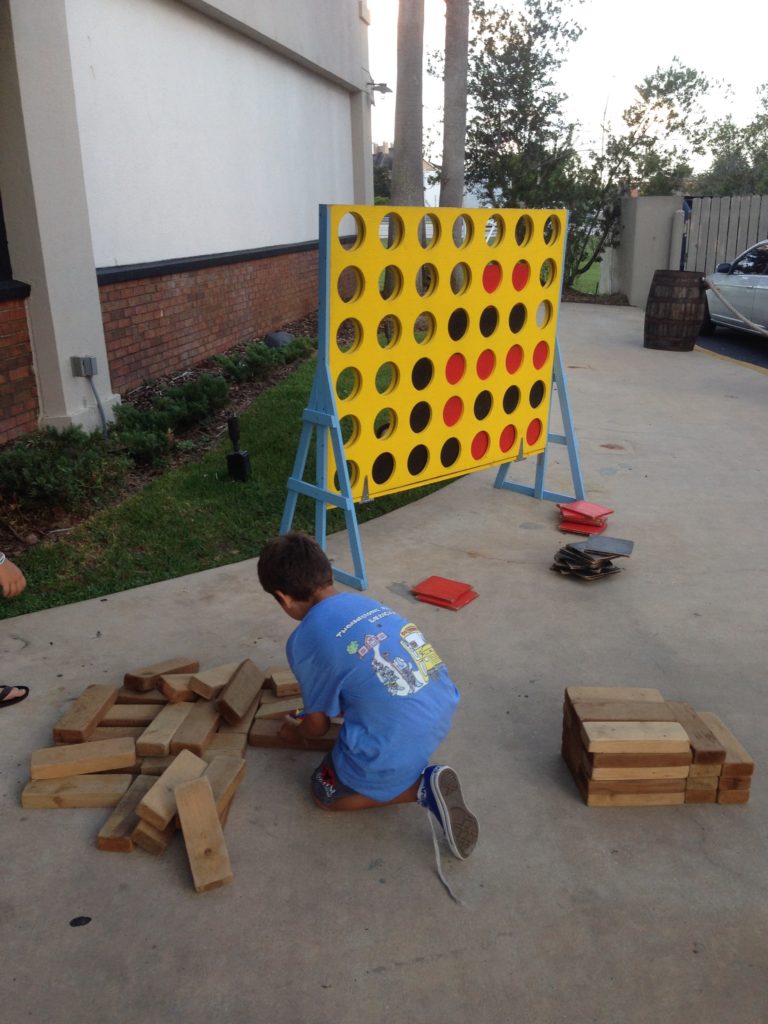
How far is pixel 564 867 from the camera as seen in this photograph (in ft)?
10.0

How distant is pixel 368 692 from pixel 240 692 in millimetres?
1009

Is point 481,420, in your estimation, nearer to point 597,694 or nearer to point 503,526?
point 503,526

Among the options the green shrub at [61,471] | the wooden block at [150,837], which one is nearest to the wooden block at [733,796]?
the wooden block at [150,837]

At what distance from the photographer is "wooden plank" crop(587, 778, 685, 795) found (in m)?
3.35

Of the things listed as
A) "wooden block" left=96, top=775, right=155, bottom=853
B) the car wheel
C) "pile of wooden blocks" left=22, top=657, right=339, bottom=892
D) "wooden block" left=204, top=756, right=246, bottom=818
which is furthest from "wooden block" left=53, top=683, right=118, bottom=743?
the car wheel

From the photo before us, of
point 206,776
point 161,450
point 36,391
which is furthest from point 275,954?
point 36,391

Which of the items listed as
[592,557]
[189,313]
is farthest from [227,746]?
[189,313]

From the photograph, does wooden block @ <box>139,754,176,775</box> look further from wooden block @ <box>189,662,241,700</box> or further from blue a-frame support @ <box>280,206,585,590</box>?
blue a-frame support @ <box>280,206,585,590</box>

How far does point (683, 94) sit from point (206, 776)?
26592 millimetres

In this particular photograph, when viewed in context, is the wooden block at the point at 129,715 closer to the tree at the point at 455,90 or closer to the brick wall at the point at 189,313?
the brick wall at the point at 189,313

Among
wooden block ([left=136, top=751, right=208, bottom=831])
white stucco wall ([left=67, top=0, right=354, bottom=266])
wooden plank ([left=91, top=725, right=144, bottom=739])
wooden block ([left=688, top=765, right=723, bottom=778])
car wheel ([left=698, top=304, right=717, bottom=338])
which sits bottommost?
car wheel ([left=698, top=304, right=717, bottom=338])

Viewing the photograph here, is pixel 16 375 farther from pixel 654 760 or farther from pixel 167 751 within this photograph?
pixel 654 760

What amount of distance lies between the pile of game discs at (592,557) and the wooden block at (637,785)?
216 cm

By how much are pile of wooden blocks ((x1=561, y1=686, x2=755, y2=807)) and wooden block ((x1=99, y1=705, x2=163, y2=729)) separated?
180 centimetres
